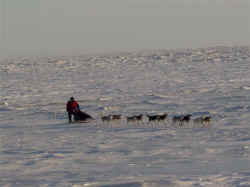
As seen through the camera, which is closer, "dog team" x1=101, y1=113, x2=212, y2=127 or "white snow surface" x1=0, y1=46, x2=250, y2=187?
"white snow surface" x1=0, y1=46, x2=250, y2=187

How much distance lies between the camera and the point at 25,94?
31.2m

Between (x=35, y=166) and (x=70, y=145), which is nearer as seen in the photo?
(x=35, y=166)

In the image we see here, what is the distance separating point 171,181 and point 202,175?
769 mm

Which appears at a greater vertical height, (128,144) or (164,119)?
(164,119)

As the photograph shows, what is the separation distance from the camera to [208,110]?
19.3m

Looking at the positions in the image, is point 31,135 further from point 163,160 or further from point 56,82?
point 56,82

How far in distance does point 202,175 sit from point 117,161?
92.8 inches

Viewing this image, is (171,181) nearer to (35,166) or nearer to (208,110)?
(35,166)

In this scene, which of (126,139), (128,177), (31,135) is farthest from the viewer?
(31,135)

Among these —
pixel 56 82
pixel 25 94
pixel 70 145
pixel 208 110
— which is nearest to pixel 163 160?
pixel 70 145

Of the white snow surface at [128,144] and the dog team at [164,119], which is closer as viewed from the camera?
the white snow surface at [128,144]

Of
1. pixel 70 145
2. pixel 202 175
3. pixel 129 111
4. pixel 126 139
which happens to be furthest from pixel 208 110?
pixel 202 175

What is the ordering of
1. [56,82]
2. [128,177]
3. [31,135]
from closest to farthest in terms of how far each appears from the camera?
1. [128,177]
2. [31,135]
3. [56,82]

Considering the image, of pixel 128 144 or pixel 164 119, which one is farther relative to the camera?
pixel 164 119
